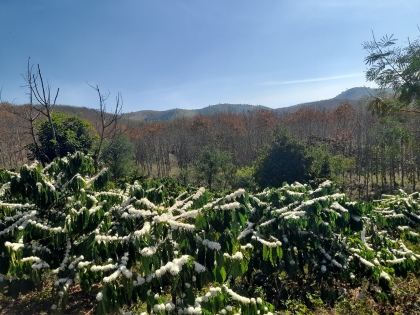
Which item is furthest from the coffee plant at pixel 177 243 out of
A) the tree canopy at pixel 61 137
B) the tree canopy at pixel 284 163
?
the tree canopy at pixel 61 137

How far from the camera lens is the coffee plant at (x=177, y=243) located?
2377 millimetres

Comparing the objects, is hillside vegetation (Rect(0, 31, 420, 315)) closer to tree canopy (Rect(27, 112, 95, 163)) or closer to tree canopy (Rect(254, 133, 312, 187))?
tree canopy (Rect(254, 133, 312, 187))

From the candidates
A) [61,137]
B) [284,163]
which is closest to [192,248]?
[284,163]

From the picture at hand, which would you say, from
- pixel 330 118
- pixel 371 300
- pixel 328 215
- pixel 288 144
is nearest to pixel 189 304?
pixel 328 215

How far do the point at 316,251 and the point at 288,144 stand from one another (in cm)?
1293

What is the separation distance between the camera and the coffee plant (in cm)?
238

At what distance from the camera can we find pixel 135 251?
2.71m

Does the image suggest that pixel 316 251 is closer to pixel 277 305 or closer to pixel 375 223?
pixel 277 305

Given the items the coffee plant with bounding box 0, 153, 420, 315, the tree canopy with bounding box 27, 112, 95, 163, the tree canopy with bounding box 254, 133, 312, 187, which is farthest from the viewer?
the tree canopy with bounding box 254, 133, 312, 187

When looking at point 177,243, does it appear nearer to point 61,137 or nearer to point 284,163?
point 284,163

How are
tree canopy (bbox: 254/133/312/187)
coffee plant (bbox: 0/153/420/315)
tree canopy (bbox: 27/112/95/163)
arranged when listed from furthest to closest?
tree canopy (bbox: 254/133/312/187) < tree canopy (bbox: 27/112/95/163) < coffee plant (bbox: 0/153/420/315)

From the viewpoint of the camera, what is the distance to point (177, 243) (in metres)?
2.59

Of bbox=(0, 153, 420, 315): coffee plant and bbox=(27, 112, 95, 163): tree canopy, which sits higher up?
bbox=(27, 112, 95, 163): tree canopy

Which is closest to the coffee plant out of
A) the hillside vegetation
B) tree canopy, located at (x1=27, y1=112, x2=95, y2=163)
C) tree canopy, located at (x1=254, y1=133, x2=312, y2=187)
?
Result: the hillside vegetation
